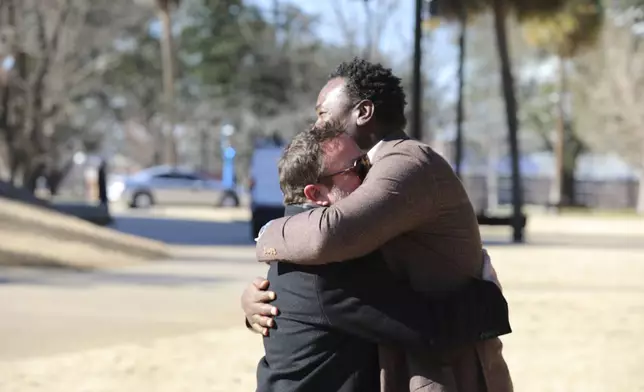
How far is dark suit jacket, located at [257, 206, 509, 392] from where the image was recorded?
323cm

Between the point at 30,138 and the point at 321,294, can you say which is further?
the point at 30,138

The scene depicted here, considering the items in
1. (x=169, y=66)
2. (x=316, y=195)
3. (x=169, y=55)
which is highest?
(x=169, y=55)

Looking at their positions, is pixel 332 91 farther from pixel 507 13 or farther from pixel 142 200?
pixel 142 200

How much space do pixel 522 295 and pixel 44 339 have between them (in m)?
5.87

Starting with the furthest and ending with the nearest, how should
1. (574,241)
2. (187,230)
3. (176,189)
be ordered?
1. (176,189)
2. (187,230)
3. (574,241)

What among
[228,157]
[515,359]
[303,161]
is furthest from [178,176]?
[303,161]

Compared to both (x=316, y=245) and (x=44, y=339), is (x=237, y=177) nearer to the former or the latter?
(x=44, y=339)

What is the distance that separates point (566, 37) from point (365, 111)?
1707 inches

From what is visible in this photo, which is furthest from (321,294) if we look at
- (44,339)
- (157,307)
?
(157,307)

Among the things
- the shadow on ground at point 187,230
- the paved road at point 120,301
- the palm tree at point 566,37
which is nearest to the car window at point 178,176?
the shadow on ground at point 187,230

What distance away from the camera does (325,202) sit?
3295 millimetres

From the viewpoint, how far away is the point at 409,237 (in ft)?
10.8

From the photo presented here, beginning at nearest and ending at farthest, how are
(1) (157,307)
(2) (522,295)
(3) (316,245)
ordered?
1. (3) (316,245)
2. (1) (157,307)
3. (2) (522,295)

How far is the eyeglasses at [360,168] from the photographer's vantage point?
3301 mm
